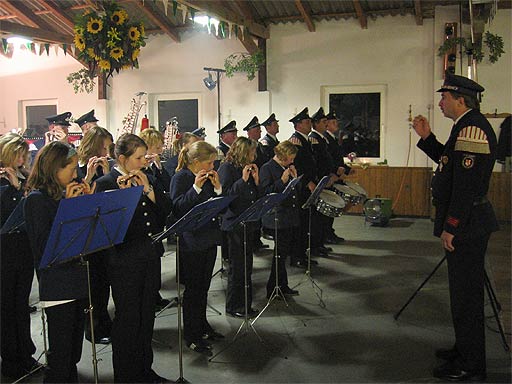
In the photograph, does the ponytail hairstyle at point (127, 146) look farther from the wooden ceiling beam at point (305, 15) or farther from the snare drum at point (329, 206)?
the wooden ceiling beam at point (305, 15)

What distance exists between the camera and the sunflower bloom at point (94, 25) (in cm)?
409

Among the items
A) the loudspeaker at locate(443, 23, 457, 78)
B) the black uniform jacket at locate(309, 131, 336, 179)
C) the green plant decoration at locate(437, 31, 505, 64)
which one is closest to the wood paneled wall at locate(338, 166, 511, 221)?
the loudspeaker at locate(443, 23, 457, 78)

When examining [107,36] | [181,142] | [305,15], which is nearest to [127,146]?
[107,36]

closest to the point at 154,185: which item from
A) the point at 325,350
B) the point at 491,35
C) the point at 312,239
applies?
the point at 325,350

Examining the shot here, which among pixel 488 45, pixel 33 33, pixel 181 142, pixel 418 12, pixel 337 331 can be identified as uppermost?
pixel 418 12

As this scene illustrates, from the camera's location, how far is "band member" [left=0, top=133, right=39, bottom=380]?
10.9 feet

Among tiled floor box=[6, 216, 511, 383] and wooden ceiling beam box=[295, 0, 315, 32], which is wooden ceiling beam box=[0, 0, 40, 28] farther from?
tiled floor box=[6, 216, 511, 383]

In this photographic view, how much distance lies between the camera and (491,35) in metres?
9.12

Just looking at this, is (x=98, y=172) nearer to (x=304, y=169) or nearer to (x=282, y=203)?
(x=282, y=203)

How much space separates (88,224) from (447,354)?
8.56 ft

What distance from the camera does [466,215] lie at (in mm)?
3166

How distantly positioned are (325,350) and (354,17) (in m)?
8.23

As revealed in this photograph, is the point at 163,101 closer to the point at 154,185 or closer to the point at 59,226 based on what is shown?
the point at 154,185

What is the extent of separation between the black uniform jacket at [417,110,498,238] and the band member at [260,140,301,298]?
5.98 feet
